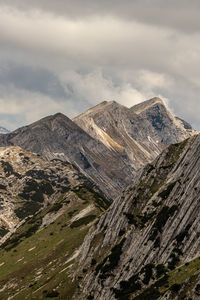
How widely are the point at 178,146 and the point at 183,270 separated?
6861cm

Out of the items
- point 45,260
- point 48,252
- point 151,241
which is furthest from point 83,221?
point 151,241

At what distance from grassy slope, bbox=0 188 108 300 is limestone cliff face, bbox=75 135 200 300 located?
9741 millimetres

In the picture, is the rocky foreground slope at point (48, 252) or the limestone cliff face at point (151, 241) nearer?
the limestone cliff face at point (151, 241)

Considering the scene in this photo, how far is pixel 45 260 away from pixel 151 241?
5825 centimetres

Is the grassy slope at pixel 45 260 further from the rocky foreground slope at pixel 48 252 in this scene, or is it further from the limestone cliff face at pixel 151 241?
the limestone cliff face at pixel 151 241

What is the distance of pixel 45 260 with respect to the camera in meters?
125

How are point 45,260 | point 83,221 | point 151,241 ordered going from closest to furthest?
point 151,241 → point 45,260 → point 83,221

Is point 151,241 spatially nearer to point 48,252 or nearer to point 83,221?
point 48,252

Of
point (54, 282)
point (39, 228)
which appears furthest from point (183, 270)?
point (39, 228)

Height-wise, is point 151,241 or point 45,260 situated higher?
point 45,260

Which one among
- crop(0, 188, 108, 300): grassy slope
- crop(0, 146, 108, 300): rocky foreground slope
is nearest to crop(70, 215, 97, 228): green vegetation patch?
crop(0, 146, 108, 300): rocky foreground slope

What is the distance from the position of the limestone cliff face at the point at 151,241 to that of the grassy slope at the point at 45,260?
9741mm

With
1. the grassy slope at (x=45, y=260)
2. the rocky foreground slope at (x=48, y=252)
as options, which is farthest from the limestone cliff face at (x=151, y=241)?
the rocky foreground slope at (x=48, y=252)

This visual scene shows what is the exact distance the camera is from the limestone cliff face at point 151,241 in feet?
216
